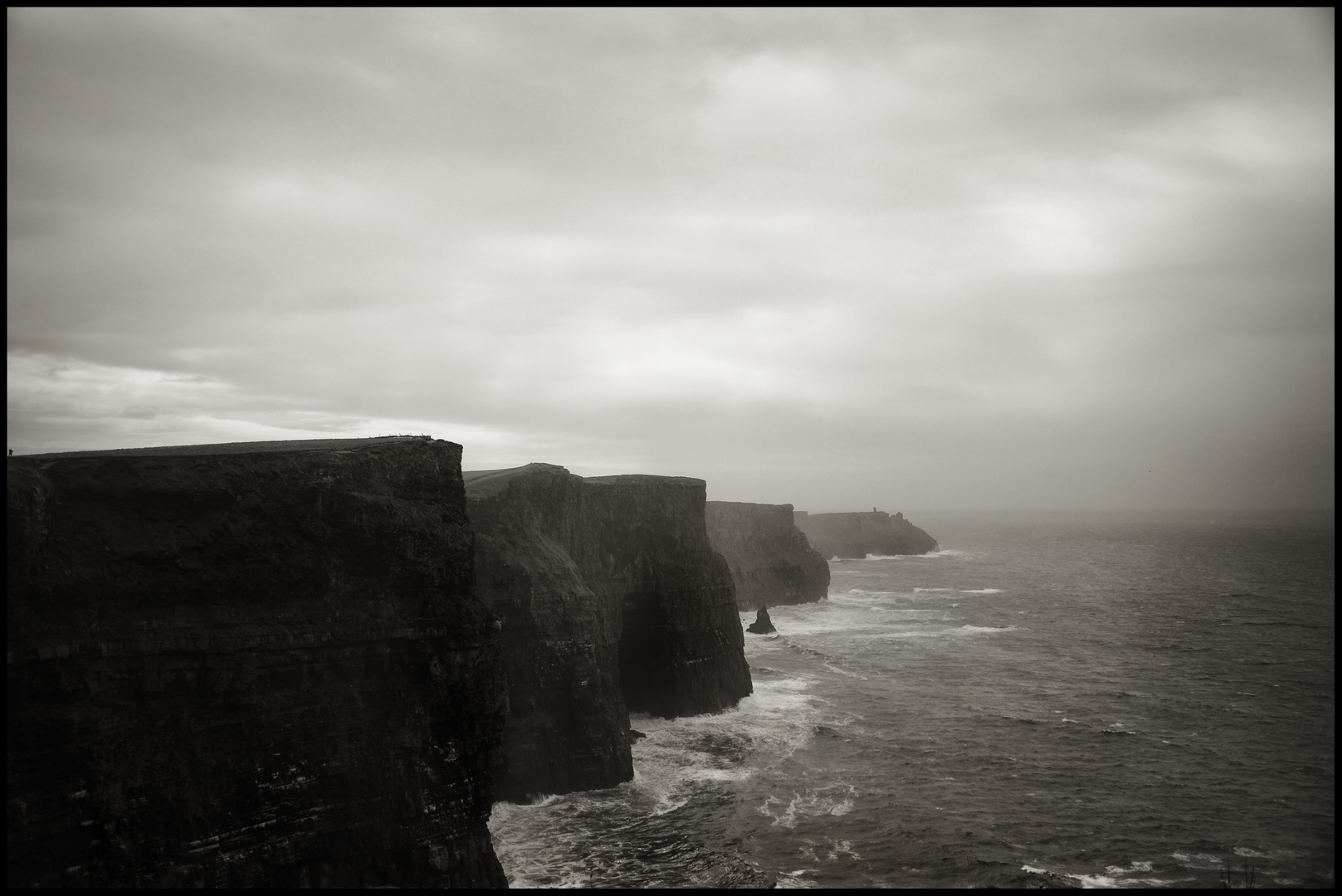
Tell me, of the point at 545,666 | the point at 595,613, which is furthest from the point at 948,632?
the point at 545,666

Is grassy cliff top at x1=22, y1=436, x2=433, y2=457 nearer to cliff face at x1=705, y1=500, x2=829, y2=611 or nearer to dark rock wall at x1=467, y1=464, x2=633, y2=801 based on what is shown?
dark rock wall at x1=467, y1=464, x2=633, y2=801

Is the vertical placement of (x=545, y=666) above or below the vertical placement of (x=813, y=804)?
above

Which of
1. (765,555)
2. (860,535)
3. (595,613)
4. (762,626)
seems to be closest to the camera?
(595,613)

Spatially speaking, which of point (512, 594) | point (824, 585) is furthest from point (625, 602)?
point (824, 585)

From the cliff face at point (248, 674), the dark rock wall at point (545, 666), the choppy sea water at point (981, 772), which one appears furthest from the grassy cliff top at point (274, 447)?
the choppy sea water at point (981, 772)

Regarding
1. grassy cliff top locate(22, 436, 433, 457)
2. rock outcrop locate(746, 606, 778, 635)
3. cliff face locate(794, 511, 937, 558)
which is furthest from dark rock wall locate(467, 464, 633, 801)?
cliff face locate(794, 511, 937, 558)

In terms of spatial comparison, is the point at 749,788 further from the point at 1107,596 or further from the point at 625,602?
the point at 1107,596

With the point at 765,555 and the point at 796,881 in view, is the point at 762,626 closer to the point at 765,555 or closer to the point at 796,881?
the point at 765,555
